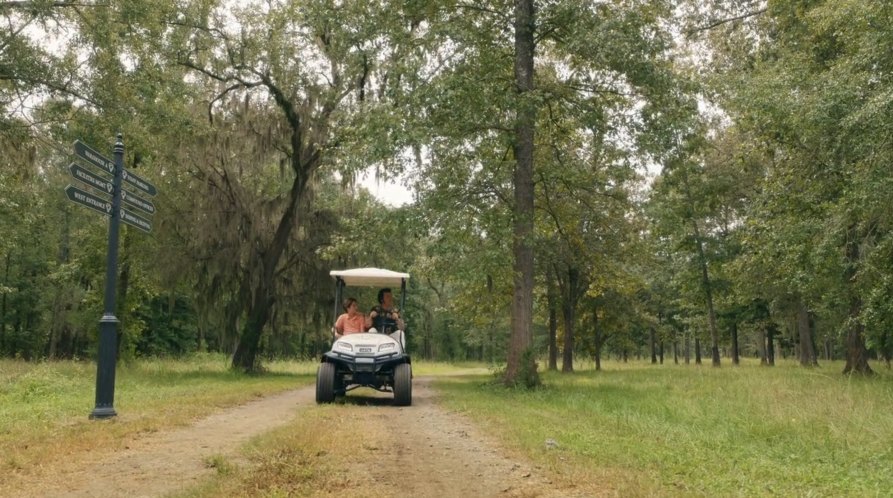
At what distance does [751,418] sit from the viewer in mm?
9070

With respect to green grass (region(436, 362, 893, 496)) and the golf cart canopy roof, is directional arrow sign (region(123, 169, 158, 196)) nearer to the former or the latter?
the golf cart canopy roof

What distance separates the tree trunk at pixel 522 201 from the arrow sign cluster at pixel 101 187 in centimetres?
838

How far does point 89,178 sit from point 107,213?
1.73ft

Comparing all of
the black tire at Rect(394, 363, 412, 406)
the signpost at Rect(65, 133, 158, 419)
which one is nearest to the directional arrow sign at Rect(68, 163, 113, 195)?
the signpost at Rect(65, 133, 158, 419)

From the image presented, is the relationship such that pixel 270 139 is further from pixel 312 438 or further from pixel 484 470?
pixel 484 470

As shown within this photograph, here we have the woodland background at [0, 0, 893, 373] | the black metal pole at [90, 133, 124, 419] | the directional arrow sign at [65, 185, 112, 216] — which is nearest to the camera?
the directional arrow sign at [65, 185, 112, 216]

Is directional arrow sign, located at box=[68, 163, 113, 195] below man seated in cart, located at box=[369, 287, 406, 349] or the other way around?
the other way around

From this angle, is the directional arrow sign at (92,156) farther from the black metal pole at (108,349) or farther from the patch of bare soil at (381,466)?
the patch of bare soil at (381,466)

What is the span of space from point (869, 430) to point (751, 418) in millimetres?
1542

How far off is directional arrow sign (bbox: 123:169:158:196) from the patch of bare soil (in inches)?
133

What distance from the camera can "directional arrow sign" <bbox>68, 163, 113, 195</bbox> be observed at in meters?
8.27

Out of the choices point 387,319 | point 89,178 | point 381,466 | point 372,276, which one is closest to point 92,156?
point 89,178

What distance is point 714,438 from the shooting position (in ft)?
24.9

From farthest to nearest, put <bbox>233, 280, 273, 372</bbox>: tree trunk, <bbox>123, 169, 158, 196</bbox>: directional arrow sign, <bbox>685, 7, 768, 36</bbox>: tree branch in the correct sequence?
<bbox>233, 280, 273, 372</bbox>: tree trunk
<bbox>685, 7, 768, 36</bbox>: tree branch
<bbox>123, 169, 158, 196</bbox>: directional arrow sign
